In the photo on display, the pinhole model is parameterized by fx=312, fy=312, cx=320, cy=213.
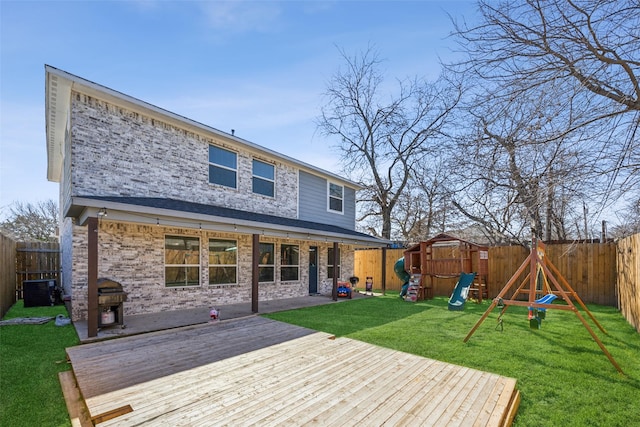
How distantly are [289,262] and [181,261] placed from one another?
4.38 metres

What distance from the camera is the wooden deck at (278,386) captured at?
3.17m

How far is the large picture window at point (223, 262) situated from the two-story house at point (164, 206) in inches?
1.3

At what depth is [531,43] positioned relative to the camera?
12.6 ft

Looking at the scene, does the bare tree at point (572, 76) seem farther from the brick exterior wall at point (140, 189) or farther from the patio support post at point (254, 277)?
the brick exterior wall at point (140, 189)

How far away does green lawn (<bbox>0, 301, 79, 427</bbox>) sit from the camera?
3328 millimetres

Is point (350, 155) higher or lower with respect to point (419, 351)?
higher

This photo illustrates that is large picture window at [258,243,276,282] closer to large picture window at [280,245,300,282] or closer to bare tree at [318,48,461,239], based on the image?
large picture window at [280,245,300,282]

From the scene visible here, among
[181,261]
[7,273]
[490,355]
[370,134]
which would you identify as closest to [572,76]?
[490,355]

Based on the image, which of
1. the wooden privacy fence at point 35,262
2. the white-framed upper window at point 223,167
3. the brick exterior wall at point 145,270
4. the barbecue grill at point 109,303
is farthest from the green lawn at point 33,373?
the wooden privacy fence at point 35,262

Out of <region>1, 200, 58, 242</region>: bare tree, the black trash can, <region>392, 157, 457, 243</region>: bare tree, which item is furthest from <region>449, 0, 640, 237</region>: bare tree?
<region>1, 200, 58, 242</region>: bare tree

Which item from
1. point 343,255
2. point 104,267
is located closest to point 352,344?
point 104,267

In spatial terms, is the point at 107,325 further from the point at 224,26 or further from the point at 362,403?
the point at 224,26

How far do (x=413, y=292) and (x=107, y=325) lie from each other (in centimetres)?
974

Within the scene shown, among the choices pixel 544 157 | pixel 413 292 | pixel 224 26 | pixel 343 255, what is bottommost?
pixel 413 292
